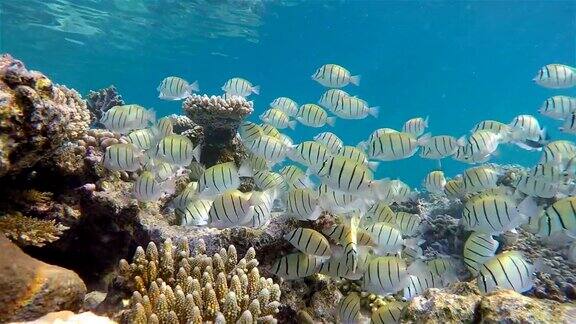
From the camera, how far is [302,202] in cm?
420

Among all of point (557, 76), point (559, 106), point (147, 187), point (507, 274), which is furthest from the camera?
→ point (557, 76)

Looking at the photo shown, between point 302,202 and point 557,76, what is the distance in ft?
21.5

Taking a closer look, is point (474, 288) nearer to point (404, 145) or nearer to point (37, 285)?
point (404, 145)

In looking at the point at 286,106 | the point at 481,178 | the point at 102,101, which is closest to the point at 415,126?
the point at 481,178

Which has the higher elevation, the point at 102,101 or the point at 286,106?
the point at 286,106

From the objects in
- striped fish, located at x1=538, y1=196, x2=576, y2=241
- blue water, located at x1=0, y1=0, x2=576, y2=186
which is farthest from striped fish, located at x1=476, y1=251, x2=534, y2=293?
blue water, located at x1=0, y1=0, x2=576, y2=186

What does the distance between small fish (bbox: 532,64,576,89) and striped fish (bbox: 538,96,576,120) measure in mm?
480

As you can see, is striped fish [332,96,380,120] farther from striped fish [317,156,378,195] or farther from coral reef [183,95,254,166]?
striped fish [317,156,378,195]

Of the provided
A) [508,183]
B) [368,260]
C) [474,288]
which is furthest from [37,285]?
[508,183]

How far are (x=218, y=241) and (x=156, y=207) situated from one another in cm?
117

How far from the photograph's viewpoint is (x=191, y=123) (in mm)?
8398

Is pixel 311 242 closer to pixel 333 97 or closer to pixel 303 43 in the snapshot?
pixel 333 97

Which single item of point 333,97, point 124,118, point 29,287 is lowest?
point 29,287

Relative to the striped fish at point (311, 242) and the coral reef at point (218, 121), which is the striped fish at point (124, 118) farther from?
the striped fish at point (311, 242)
